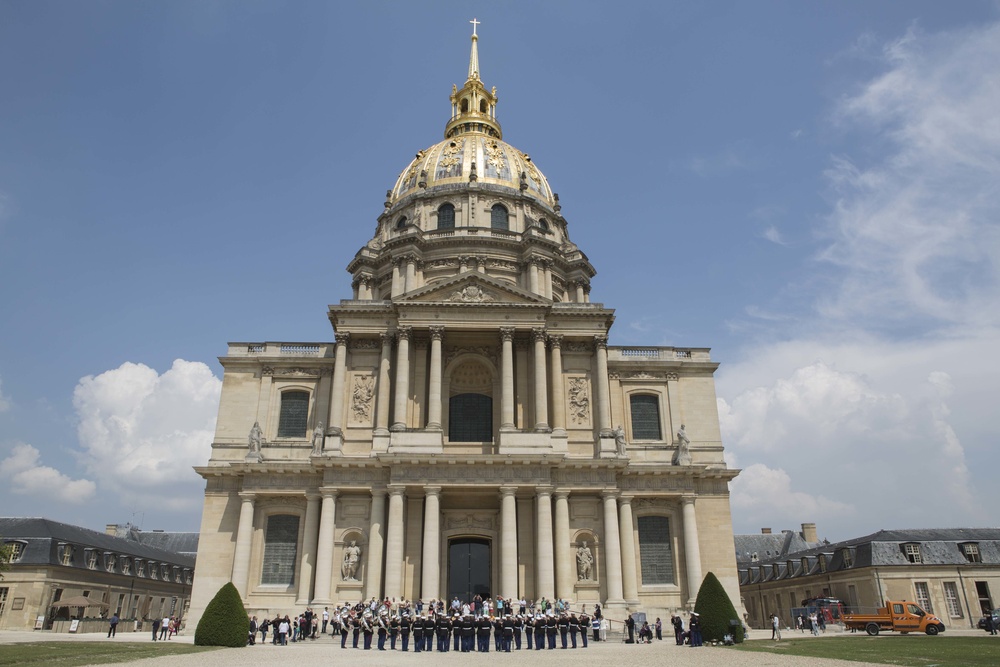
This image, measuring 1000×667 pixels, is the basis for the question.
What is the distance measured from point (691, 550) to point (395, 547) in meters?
13.8

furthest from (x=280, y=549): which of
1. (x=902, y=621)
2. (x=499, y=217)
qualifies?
(x=902, y=621)

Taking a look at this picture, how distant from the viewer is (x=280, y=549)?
35.8m

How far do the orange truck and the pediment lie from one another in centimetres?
2034

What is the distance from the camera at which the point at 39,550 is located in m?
44.4

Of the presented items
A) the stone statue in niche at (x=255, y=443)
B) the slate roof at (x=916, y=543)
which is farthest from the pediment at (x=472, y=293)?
the slate roof at (x=916, y=543)

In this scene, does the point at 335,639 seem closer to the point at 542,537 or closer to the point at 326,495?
the point at 326,495

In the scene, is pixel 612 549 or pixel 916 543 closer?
pixel 612 549

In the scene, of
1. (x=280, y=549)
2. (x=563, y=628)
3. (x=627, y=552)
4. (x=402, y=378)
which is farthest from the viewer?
(x=402, y=378)

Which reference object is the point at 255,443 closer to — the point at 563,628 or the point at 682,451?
the point at 563,628

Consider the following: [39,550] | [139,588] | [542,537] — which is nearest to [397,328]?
[542,537]

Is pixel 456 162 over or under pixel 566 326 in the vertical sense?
over

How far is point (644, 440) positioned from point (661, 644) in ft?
46.4

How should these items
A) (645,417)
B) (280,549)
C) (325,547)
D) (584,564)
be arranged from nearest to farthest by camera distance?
1. (325,547)
2. (584,564)
3. (280,549)
4. (645,417)

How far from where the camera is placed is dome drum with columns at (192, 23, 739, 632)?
111 ft
